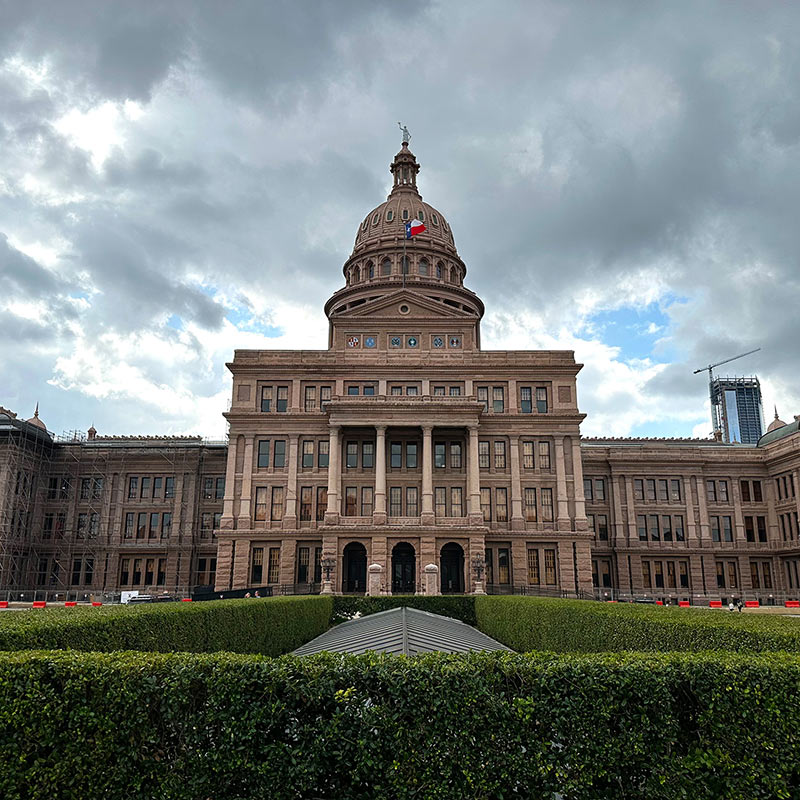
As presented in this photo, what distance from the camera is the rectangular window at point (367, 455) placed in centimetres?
5872

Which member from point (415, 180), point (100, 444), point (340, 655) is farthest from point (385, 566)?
point (415, 180)

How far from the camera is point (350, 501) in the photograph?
189 feet

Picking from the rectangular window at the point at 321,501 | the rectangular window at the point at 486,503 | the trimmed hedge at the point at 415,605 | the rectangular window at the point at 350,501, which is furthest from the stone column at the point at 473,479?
the trimmed hedge at the point at 415,605

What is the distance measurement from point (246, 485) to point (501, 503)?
21.8 meters

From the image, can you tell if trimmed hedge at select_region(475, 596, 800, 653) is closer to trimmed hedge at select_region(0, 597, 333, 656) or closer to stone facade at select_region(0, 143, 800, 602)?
trimmed hedge at select_region(0, 597, 333, 656)

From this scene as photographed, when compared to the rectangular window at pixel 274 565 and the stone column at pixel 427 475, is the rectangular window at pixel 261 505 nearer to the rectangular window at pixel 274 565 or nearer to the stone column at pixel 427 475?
the rectangular window at pixel 274 565

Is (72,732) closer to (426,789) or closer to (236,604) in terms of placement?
(426,789)

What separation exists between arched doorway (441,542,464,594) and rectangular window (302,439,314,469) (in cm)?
1351

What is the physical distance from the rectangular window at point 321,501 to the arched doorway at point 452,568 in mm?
10475

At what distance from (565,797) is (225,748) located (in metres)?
3.77

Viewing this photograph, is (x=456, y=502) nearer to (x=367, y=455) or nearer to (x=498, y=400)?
(x=367, y=455)

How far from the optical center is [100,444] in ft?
238

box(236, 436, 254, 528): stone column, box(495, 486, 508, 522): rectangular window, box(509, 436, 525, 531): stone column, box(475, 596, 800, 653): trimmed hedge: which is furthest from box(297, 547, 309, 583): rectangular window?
box(475, 596, 800, 653): trimmed hedge

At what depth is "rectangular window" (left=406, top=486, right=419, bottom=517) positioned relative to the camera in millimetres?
57406
